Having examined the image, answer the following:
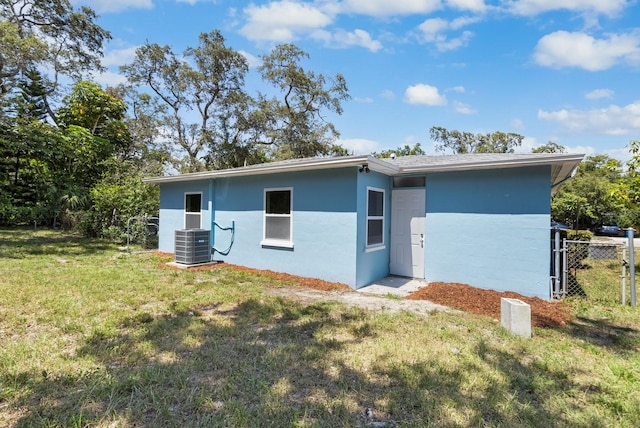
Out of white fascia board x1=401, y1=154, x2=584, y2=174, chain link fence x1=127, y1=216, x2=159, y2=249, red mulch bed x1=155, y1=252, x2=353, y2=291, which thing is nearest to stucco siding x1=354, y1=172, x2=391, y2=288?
red mulch bed x1=155, y1=252, x2=353, y2=291

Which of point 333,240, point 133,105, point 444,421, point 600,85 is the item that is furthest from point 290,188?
point 133,105

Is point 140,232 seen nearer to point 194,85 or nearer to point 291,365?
point 291,365

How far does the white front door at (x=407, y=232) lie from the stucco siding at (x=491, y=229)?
204mm

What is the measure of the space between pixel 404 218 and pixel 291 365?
5034mm

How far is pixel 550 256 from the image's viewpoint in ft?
19.4

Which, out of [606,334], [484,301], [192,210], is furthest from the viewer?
[192,210]

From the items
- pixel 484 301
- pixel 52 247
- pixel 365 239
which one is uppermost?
pixel 365 239

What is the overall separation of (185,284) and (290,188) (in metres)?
3.02

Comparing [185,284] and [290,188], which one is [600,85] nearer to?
[290,188]

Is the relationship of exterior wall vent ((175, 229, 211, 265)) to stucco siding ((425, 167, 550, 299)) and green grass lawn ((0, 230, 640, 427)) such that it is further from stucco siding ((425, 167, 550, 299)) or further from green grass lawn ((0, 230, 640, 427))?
stucco siding ((425, 167, 550, 299))

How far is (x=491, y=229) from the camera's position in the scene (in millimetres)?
6238

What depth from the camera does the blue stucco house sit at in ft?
19.4

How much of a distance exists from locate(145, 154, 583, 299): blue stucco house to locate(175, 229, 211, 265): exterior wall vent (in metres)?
0.93

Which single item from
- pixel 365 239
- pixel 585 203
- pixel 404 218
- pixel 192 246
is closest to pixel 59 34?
pixel 192 246
